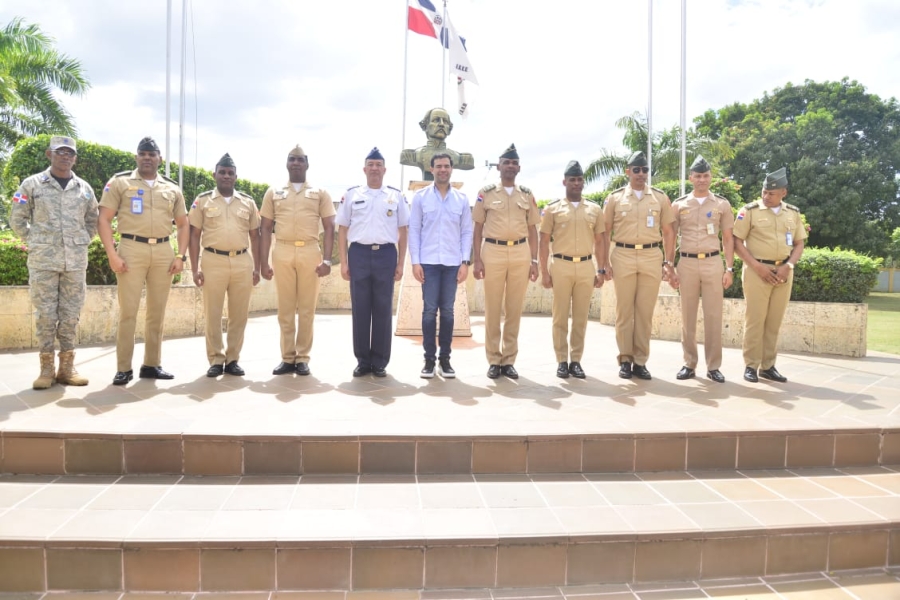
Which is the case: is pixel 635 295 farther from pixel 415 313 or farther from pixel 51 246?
pixel 51 246

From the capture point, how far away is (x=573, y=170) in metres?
4.76

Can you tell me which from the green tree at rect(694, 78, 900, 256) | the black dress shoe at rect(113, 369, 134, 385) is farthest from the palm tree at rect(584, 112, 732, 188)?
the black dress shoe at rect(113, 369, 134, 385)

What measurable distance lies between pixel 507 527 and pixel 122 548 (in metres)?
1.65

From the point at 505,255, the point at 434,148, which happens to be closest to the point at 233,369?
the point at 505,255

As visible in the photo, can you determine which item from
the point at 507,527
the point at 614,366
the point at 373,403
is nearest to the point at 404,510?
the point at 507,527

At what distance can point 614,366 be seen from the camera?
5.39 m

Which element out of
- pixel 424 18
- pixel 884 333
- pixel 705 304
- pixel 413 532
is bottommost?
pixel 413 532

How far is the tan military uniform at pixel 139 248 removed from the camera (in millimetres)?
4297

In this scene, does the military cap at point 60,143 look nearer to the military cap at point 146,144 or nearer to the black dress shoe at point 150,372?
the military cap at point 146,144

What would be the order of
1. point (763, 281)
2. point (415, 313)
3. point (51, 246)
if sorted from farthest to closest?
point (415, 313), point (763, 281), point (51, 246)

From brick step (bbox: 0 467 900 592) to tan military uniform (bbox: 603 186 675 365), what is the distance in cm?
193

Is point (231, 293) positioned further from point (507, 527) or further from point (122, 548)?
point (507, 527)

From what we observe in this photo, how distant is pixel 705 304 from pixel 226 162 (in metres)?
4.28

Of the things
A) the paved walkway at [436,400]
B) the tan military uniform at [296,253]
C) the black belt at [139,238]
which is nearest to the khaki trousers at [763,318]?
the paved walkway at [436,400]
